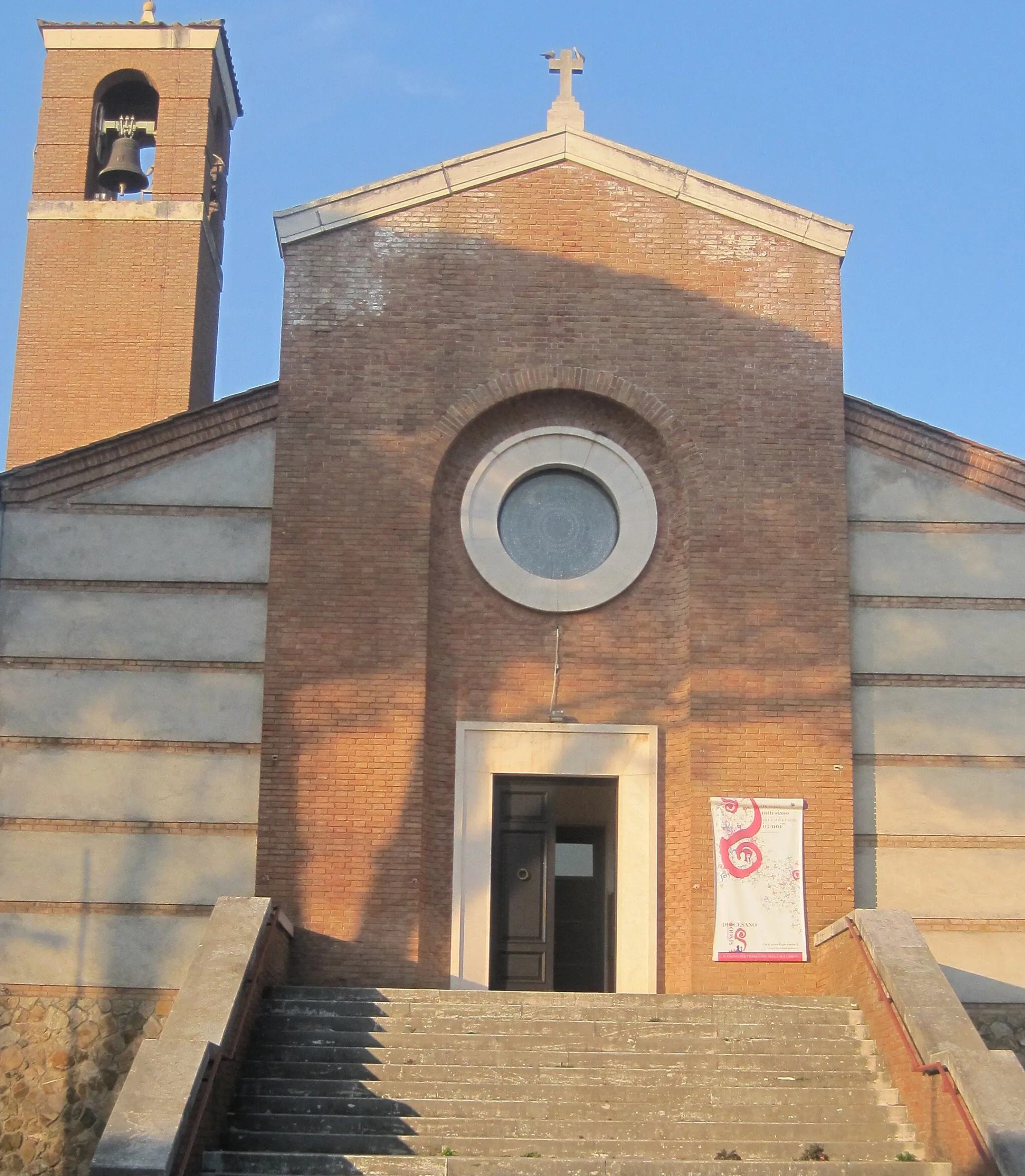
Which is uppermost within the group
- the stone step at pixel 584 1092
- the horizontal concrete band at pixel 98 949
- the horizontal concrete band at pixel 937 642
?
the horizontal concrete band at pixel 937 642

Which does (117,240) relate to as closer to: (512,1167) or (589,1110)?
(589,1110)

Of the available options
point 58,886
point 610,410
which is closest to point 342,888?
point 58,886

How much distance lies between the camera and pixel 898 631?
15.8 metres

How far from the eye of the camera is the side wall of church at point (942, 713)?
15.1m

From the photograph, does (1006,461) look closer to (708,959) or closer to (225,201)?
(708,959)

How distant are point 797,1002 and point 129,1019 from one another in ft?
19.7

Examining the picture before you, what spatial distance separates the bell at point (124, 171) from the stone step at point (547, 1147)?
14.1 m

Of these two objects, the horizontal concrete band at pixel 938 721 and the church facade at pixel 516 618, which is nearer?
the church facade at pixel 516 618

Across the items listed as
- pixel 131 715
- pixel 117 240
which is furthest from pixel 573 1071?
pixel 117 240

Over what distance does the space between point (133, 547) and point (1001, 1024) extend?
948 cm

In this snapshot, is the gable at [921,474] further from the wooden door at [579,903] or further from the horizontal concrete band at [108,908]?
the horizontal concrete band at [108,908]

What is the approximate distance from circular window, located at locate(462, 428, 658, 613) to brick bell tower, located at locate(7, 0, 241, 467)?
616cm

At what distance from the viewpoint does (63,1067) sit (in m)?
14.2

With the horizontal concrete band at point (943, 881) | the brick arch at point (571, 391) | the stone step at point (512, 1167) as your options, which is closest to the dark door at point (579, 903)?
the horizontal concrete band at point (943, 881)
